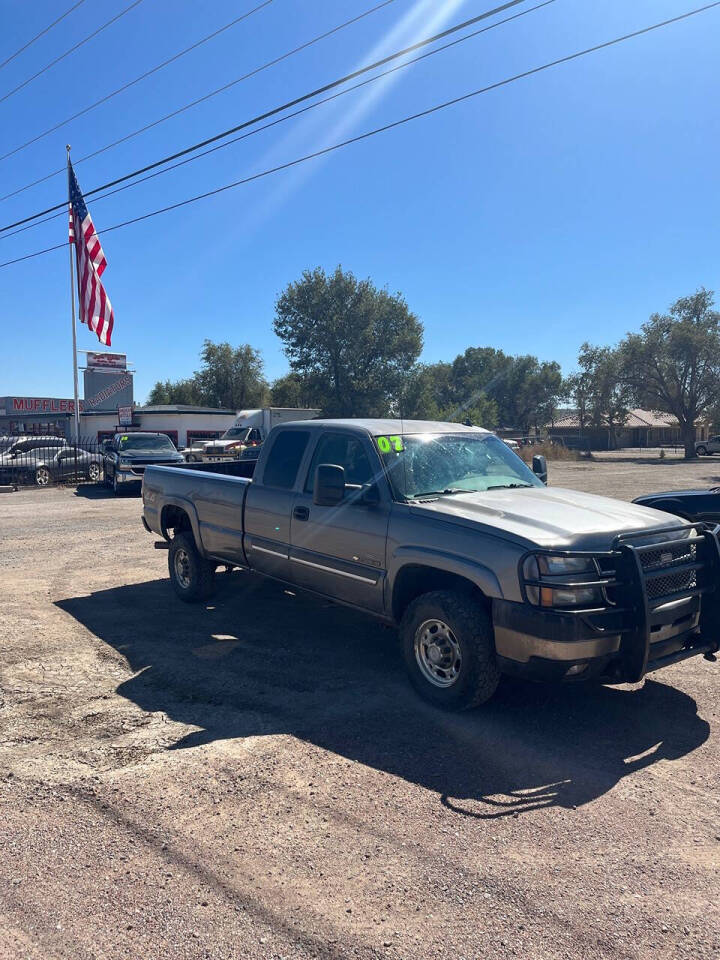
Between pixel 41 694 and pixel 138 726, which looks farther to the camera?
pixel 41 694

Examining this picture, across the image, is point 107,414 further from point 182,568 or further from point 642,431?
point 642,431

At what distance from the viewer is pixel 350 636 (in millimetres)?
6418

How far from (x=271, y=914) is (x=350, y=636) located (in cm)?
368

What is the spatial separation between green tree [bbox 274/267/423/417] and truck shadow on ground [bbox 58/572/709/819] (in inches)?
1962

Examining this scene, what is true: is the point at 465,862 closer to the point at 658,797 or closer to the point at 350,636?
the point at 658,797

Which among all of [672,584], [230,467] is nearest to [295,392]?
[230,467]

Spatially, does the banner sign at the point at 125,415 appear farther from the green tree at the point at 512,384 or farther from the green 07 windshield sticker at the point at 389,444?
the green tree at the point at 512,384

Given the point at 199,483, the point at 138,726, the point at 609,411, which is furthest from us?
the point at 609,411

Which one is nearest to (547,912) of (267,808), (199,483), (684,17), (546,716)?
(267,808)

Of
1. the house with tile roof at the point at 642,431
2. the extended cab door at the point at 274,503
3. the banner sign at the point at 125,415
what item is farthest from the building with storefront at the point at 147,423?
the house with tile roof at the point at 642,431

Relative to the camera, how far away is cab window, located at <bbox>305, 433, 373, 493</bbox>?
5.53 meters

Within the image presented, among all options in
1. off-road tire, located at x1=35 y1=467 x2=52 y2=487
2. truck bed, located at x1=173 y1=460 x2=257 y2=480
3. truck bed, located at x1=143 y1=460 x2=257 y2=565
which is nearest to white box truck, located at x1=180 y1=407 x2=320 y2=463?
off-road tire, located at x1=35 y1=467 x2=52 y2=487

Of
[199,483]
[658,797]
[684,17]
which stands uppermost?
[684,17]

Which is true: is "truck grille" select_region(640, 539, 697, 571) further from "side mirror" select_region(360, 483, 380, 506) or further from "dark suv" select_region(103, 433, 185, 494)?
"dark suv" select_region(103, 433, 185, 494)
